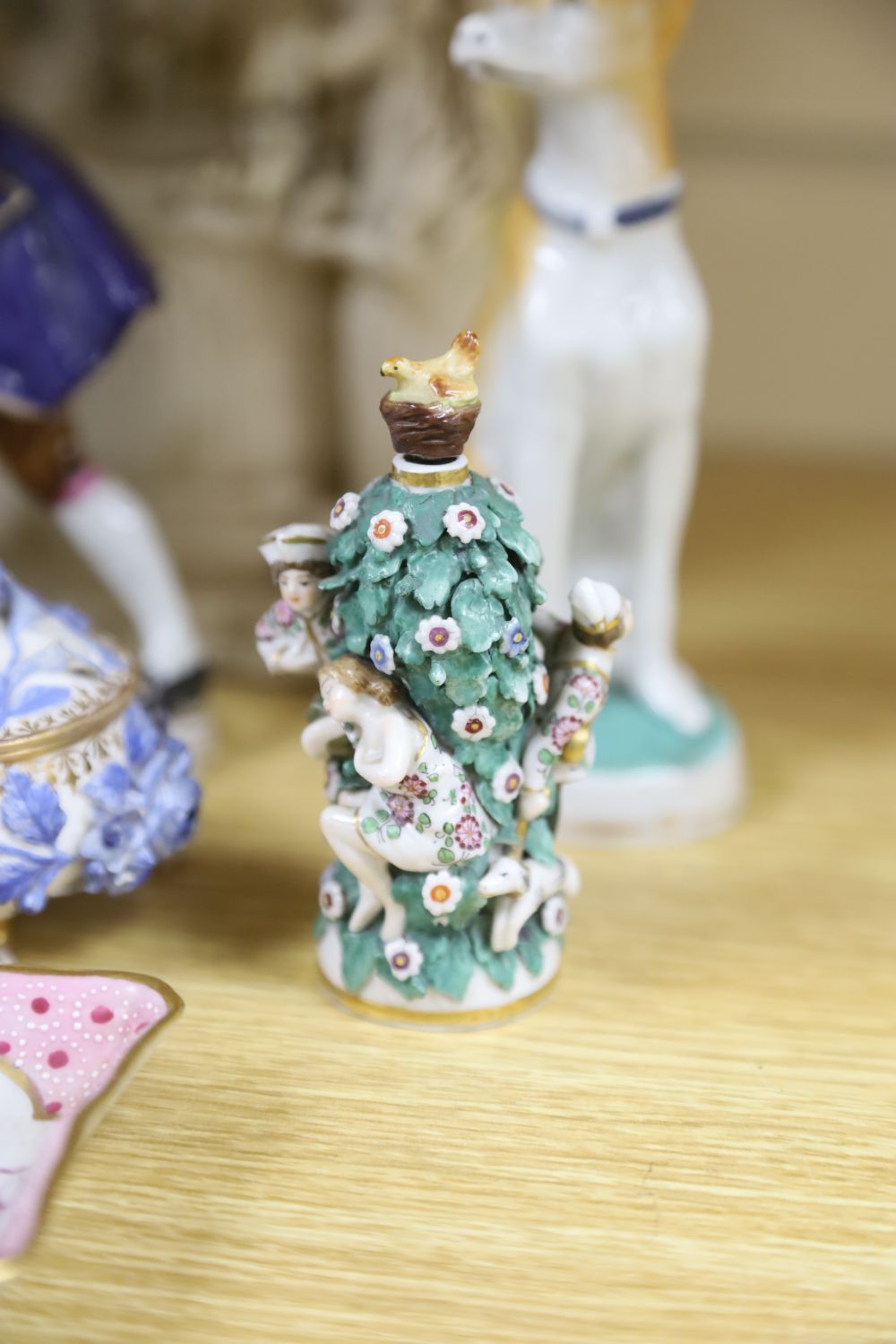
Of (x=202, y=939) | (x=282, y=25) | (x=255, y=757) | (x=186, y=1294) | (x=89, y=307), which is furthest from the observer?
(x=282, y=25)

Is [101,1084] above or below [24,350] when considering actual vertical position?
below

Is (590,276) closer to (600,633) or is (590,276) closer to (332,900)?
(600,633)

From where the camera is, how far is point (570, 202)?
2.92 feet

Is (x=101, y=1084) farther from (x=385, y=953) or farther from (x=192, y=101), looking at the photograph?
(x=192, y=101)

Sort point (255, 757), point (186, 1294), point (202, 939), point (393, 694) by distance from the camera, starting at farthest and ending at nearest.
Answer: point (255, 757), point (202, 939), point (393, 694), point (186, 1294)

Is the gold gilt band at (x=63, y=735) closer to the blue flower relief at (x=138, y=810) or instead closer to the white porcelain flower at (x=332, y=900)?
the blue flower relief at (x=138, y=810)

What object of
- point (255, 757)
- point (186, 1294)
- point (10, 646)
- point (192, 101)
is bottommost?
point (255, 757)

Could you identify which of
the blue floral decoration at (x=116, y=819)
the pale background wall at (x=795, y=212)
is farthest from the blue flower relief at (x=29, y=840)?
the pale background wall at (x=795, y=212)

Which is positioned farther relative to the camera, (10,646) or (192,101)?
(192,101)

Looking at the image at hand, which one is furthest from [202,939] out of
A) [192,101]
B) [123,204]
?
[192,101]

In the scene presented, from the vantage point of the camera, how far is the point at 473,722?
0.70 m

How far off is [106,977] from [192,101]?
842 millimetres

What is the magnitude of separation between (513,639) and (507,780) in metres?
0.08

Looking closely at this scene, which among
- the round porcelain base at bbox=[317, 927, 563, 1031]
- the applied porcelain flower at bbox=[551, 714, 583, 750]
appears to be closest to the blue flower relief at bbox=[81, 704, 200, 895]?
the round porcelain base at bbox=[317, 927, 563, 1031]
